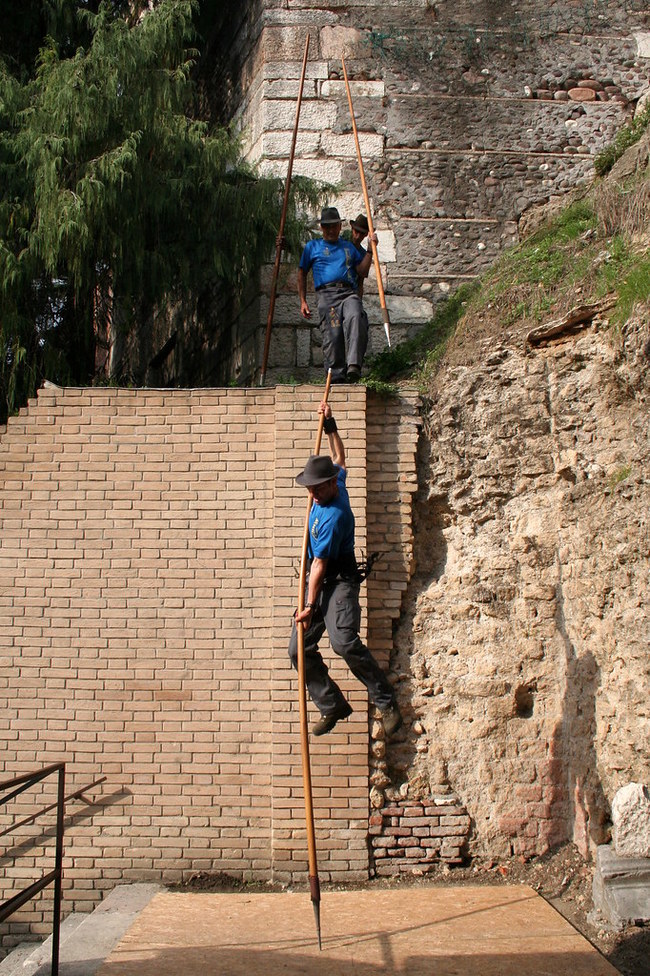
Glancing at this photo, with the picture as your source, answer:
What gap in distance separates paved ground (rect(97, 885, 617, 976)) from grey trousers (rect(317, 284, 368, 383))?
410 cm

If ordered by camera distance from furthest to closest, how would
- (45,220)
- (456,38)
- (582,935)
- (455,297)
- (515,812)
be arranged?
(456,38), (455,297), (45,220), (515,812), (582,935)

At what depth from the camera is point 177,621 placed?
311 inches

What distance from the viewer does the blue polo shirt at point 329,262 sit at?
902 cm

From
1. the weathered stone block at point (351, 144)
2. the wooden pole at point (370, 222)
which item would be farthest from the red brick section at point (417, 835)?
the weathered stone block at point (351, 144)

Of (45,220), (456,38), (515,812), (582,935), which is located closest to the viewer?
(582,935)

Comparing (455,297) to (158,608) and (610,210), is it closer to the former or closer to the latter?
(610,210)

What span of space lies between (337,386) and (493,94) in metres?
→ 4.48

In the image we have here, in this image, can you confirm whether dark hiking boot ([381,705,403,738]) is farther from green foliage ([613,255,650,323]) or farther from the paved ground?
green foliage ([613,255,650,323])

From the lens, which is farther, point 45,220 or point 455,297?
point 455,297

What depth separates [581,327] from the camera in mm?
7895

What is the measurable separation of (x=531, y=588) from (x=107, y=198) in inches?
185

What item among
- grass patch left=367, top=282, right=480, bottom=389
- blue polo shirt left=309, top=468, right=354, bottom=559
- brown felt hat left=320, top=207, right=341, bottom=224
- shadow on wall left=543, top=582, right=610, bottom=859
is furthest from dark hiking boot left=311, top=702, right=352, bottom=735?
brown felt hat left=320, top=207, right=341, bottom=224

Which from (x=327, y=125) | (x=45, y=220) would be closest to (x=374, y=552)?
(x=45, y=220)

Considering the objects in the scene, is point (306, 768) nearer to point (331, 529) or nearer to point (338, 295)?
point (331, 529)
